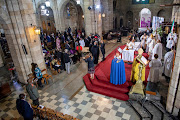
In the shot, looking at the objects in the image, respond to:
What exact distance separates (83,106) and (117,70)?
2.29 m

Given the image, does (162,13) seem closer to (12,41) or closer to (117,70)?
(117,70)

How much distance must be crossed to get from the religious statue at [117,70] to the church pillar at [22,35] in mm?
4578

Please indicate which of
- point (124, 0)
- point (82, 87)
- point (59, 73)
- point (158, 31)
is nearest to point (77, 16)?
point (124, 0)

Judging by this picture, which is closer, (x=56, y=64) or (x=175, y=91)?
(x=175, y=91)

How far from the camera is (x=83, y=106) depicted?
607cm

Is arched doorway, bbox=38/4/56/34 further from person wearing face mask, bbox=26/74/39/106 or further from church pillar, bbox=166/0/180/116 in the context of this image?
church pillar, bbox=166/0/180/116

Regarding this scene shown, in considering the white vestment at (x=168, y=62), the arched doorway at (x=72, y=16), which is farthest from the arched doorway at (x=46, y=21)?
the white vestment at (x=168, y=62)

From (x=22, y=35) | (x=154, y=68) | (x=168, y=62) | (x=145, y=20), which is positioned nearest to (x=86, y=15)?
(x=22, y=35)

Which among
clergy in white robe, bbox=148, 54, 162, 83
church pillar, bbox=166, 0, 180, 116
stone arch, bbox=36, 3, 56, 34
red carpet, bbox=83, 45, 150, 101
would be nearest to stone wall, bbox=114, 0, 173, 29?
stone arch, bbox=36, 3, 56, 34

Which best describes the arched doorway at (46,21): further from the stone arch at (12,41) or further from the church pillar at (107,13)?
the stone arch at (12,41)

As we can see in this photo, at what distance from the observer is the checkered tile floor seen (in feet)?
18.0

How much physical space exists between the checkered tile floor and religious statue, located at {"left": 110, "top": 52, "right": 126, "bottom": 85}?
0.94 m

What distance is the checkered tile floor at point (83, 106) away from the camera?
5477 mm

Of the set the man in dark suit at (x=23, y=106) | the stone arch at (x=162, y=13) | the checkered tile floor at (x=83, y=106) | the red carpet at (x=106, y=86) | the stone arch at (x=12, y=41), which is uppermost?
the stone arch at (x=162, y=13)
